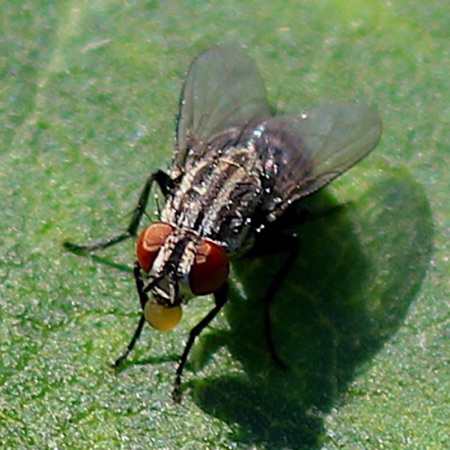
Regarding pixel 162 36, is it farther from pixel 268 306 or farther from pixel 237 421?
pixel 237 421

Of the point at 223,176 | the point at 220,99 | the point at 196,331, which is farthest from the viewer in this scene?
the point at 220,99

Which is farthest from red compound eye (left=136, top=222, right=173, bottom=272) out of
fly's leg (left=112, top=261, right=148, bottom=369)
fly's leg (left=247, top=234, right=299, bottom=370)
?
fly's leg (left=247, top=234, right=299, bottom=370)

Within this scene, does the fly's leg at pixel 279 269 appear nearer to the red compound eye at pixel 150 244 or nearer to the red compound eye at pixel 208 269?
the red compound eye at pixel 208 269

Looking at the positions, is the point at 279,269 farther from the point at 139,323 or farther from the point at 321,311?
the point at 139,323

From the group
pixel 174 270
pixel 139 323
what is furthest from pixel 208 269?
pixel 139 323

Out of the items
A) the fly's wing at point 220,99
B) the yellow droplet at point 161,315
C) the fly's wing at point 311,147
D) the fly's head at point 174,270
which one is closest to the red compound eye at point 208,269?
the fly's head at point 174,270

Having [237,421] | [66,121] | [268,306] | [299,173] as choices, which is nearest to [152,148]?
[66,121]
